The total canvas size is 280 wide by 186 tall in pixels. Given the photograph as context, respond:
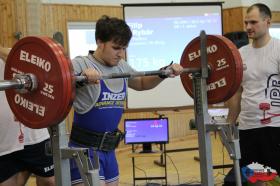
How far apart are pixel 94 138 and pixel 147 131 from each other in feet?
8.46

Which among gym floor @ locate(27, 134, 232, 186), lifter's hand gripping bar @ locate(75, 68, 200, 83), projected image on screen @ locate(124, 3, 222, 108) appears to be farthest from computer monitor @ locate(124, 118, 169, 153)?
lifter's hand gripping bar @ locate(75, 68, 200, 83)

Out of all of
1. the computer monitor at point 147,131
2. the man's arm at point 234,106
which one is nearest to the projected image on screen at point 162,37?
the computer monitor at point 147,131

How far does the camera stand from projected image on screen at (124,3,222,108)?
540 cm

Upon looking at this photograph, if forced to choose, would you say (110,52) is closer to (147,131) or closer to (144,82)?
(144,82)

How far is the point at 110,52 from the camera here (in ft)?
7.39

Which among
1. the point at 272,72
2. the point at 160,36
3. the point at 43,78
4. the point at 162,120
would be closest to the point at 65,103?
the point at 43,78

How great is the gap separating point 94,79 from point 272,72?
160 cm

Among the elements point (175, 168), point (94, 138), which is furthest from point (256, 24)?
point (175, 168)

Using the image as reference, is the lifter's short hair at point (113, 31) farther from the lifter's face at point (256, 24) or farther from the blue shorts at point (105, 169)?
the lifter's face at point (256, 24)

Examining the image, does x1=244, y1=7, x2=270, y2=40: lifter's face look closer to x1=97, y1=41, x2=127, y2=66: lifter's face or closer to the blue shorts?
x1=97, y1=41, x2=127, y2=66: lifter's face

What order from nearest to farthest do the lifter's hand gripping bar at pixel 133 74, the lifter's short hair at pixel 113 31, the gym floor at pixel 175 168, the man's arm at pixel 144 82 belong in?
the lifter's hand gripping bar at pixel 133 74
the lifter's short hair at pixel 113 31
the man's arm at pixel 144 82
the gym floor at pixel 175 168

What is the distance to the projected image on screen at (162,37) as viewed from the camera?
5.40 m

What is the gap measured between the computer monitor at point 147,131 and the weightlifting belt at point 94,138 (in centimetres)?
246

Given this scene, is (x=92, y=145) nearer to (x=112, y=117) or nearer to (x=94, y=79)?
(x=112, y=117)
